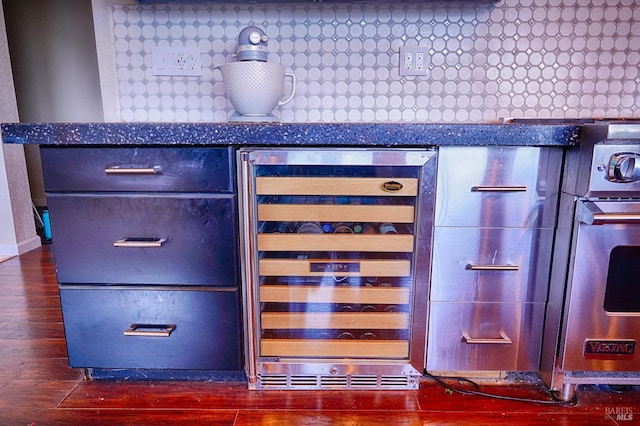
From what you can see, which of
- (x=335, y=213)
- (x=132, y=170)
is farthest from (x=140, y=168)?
(x=335, y=213)

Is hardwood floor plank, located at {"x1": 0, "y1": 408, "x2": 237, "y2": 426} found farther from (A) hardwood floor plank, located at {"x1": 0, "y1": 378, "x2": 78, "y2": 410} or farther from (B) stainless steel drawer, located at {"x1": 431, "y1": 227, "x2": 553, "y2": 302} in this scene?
(B) stainless steel drawer, located at {"x1": 431, "y1": 227, "x2": 553, "y2": 302}

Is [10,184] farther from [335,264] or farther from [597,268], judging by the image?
[597,268]

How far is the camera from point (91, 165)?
103 centimetres

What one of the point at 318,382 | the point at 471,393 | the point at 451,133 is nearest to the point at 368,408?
the point at 318,382

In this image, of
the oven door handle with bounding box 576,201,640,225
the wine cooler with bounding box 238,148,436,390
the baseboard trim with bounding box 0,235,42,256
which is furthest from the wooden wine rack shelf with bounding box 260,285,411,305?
the baseboard trim with bounding box 0,235,42,256

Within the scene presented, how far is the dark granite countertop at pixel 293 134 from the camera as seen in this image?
984 millimetres

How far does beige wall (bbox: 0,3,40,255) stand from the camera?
2.47m

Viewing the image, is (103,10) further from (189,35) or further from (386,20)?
(386,20)

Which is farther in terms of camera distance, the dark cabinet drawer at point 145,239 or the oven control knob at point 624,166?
the dark cabinet drawer at point 145,239

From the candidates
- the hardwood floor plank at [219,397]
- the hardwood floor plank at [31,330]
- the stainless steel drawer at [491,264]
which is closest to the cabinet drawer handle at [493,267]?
the stainless steel drawer at [491,264]

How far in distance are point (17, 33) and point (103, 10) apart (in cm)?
240

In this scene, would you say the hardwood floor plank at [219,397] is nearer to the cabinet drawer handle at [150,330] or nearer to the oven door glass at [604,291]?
the cabinet drawer handle at [150,330]

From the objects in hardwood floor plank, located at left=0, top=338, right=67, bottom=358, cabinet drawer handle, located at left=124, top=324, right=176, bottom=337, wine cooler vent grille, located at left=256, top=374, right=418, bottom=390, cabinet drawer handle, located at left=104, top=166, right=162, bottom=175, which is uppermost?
cabinet drawer handle, located at left=104, top=166, right=162, bottom=175
